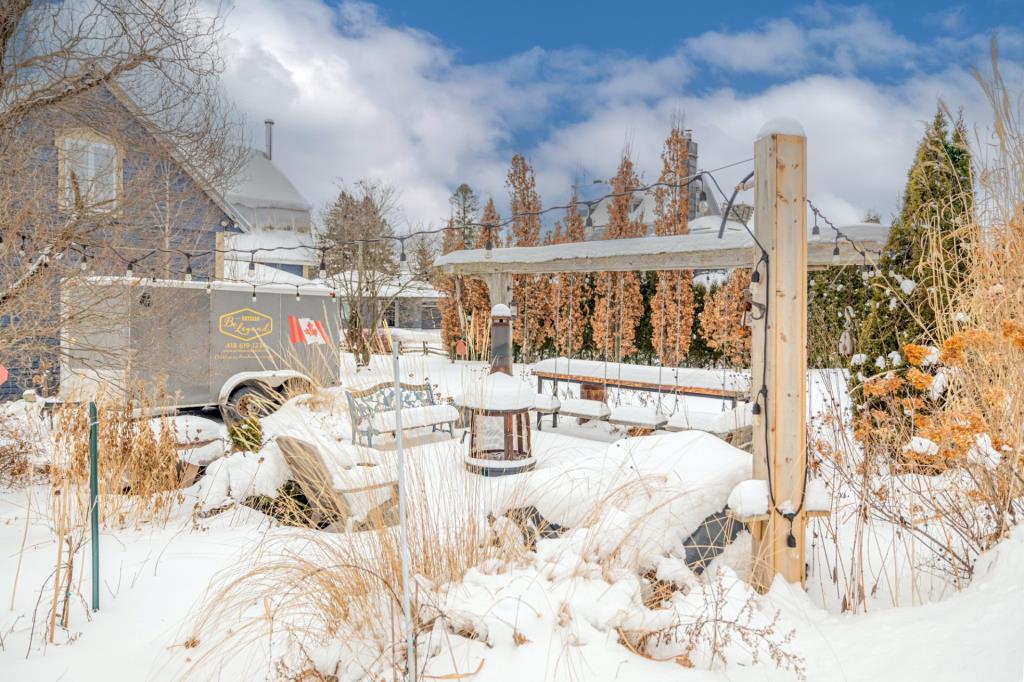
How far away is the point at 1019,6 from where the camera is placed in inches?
121

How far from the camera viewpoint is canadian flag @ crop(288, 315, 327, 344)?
24.8 ft

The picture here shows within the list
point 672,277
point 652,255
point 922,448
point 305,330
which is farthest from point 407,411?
point 672,277

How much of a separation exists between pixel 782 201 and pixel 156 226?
7.64 metres

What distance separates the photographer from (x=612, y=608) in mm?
1972

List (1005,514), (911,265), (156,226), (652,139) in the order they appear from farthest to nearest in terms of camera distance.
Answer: (652,139) < (156,226) < (911,265) < (1005,514)

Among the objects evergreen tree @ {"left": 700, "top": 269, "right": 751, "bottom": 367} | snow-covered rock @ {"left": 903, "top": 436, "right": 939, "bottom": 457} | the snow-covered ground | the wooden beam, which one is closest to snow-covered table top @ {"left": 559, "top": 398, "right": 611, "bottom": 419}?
the wooden beam

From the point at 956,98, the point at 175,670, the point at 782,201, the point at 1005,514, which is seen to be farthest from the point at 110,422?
the point at 956,98

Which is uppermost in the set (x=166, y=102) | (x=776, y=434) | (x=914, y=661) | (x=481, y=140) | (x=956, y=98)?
(x=481, y=140)

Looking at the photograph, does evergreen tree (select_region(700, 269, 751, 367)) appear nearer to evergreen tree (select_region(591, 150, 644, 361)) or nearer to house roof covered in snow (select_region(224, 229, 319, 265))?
evergreen tree (select_region(591, 150, 644, 361))

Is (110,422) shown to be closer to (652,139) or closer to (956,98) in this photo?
(956,98)

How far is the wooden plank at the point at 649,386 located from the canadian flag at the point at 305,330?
9.17 ft

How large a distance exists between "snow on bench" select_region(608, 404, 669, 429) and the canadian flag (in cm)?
385

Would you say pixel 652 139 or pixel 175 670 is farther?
pixel 652 139

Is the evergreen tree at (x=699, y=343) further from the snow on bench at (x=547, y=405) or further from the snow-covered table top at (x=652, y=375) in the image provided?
the snow on bench at (x=547, y=405)
